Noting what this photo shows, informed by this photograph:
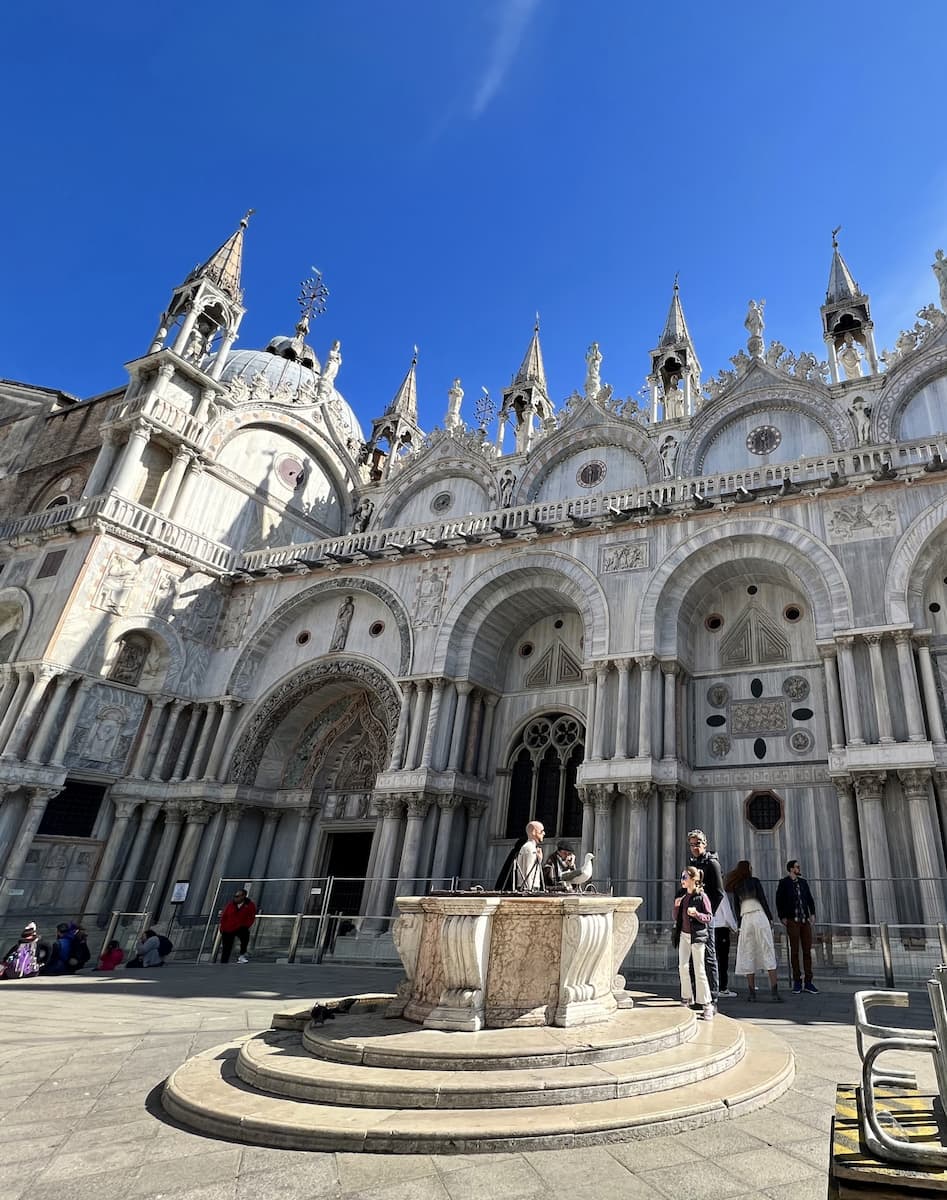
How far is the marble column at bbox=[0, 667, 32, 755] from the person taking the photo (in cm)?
1694

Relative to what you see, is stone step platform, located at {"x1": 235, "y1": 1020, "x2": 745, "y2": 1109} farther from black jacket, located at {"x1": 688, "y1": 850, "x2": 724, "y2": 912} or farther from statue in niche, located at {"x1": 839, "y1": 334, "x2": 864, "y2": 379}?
statue in niche, located at {"x1": 839, "y1": 334, "x2": 864, "y2": 379}

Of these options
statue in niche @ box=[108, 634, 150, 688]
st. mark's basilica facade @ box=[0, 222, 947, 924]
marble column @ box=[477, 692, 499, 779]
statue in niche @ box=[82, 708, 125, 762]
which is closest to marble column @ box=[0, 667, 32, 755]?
st. mark's basilica facade @ box=[0, 222, 947, 924]

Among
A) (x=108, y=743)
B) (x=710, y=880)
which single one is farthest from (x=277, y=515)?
(x=710, y=880)

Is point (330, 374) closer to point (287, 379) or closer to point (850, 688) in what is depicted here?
point (287, 379)

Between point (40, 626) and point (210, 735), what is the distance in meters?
5.36

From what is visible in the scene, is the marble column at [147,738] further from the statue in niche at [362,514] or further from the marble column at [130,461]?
the statue in niche at [362,514]

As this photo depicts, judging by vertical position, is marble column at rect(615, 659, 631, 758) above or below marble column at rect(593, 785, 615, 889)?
above

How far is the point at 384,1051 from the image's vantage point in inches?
187

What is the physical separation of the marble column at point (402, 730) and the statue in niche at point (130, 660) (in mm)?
8061

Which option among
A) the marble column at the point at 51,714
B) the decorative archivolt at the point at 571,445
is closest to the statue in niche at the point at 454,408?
the decorative archivolt at the point at 571,445

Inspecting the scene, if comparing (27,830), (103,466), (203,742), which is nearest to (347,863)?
(203,742)

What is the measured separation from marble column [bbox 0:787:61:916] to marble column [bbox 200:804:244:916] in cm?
424

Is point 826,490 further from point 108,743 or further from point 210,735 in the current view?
point 108,743

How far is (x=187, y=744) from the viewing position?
1989 cm
